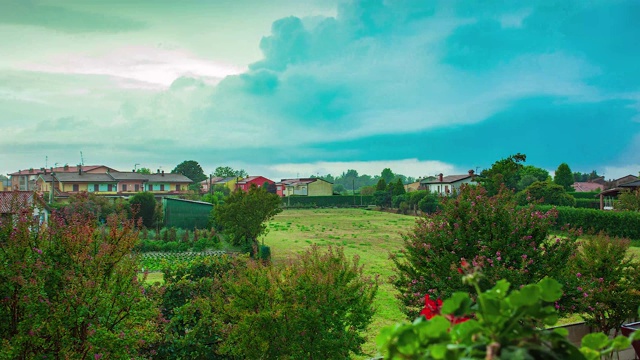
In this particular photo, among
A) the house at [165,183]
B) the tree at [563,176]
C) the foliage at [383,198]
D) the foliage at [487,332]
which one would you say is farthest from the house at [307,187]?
the foliage at [487,332]

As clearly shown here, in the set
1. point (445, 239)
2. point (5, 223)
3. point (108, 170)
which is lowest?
point (445, 239)

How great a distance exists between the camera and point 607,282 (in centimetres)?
900

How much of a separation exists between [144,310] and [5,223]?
190cm

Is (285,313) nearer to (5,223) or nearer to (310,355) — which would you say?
(310,355)

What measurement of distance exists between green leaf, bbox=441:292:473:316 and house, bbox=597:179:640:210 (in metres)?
41.8

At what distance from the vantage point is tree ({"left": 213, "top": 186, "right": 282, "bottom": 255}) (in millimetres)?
23438

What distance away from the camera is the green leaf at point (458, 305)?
1.39 meters

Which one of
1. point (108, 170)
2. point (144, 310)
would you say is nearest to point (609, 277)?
point (144, 310)

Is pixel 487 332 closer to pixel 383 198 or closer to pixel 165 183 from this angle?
pixel 383 198

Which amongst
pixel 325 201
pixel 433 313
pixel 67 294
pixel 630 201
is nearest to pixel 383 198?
pixel 325 201

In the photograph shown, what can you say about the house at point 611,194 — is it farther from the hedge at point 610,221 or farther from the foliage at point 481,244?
the foliage at point 481,244

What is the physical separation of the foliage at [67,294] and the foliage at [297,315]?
3.86 ft

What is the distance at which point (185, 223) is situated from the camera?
30.1 metres

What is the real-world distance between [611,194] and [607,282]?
122 ft
